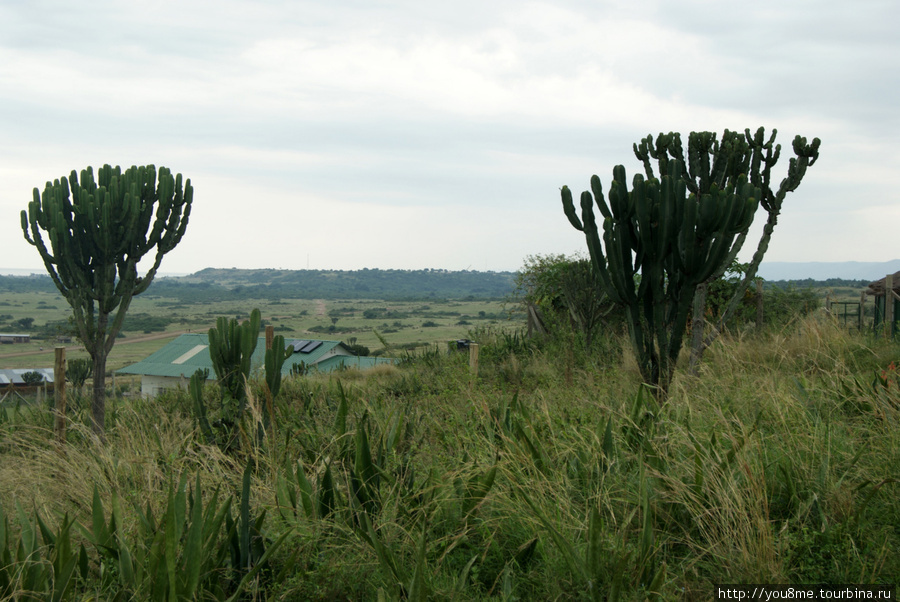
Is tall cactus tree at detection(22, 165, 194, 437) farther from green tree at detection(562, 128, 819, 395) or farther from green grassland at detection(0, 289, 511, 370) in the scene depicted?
green grassland at detection(0, 289, 511, 370)

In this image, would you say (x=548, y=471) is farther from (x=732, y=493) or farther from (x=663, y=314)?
(x=663, y=314)

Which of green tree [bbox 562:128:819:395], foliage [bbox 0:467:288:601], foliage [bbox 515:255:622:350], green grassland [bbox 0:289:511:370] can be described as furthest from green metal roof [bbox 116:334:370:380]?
foliage [bbox 0:467:288:601]

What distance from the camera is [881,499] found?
135 inches

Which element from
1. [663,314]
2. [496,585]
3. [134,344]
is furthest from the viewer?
[134,344]

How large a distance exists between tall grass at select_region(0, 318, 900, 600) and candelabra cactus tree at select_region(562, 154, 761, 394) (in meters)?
1.06

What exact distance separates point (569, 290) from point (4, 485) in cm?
1001

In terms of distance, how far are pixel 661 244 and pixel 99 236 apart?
924 cm

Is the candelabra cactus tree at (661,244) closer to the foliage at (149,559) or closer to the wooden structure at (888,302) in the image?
the foliage at (149,559)

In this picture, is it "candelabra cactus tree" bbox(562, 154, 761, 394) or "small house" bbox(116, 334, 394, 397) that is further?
"small house" bbox(116, 334, 394, 397)

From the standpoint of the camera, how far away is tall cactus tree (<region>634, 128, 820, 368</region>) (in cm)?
912

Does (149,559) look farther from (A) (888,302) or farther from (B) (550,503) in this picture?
(A) (888,302)

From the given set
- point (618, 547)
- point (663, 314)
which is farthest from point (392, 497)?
point (663, 314)

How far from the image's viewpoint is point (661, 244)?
6008 millimetres

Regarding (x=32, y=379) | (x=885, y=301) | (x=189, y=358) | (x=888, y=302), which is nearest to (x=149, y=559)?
(x=888, y=302)
